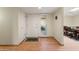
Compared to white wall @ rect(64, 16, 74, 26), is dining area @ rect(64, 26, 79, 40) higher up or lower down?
lower down

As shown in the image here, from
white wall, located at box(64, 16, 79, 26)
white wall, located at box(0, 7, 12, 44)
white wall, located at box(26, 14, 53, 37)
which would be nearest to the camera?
white wall, located at box(0, 7, 12, 44)

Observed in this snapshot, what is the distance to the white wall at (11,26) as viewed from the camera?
6.33 feet

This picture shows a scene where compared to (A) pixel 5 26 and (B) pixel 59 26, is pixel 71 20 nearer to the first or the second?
(B) pixel 59 26

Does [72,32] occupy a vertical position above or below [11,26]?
below

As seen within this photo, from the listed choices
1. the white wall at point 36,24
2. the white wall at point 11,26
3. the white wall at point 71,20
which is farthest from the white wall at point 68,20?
the white wall at point 11,26

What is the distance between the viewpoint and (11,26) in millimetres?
2074

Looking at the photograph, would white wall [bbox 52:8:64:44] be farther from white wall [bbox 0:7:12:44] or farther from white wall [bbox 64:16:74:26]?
white wall [bbox 0:7:12:44]

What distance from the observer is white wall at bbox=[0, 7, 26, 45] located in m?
1.93

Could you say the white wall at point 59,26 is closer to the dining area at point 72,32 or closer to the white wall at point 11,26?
the dining area at point 72,32

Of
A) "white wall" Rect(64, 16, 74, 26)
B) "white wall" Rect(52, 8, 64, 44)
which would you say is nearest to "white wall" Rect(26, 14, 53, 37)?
"white wall" Rect(52, 8, 64, 44)

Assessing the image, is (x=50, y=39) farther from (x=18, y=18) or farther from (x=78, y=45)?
(x=18, y=18)

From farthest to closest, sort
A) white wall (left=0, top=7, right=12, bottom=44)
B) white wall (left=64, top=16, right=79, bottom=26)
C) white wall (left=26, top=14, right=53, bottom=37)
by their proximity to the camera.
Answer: white wall (left=26, top=14, right=53, bottom=37)
white wall (left=64, top=16, right=79, bottom=26)
white wall (left=0, top=7, right=12, bottom=44)

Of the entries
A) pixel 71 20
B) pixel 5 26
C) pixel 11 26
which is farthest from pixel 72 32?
pixel 5 26
